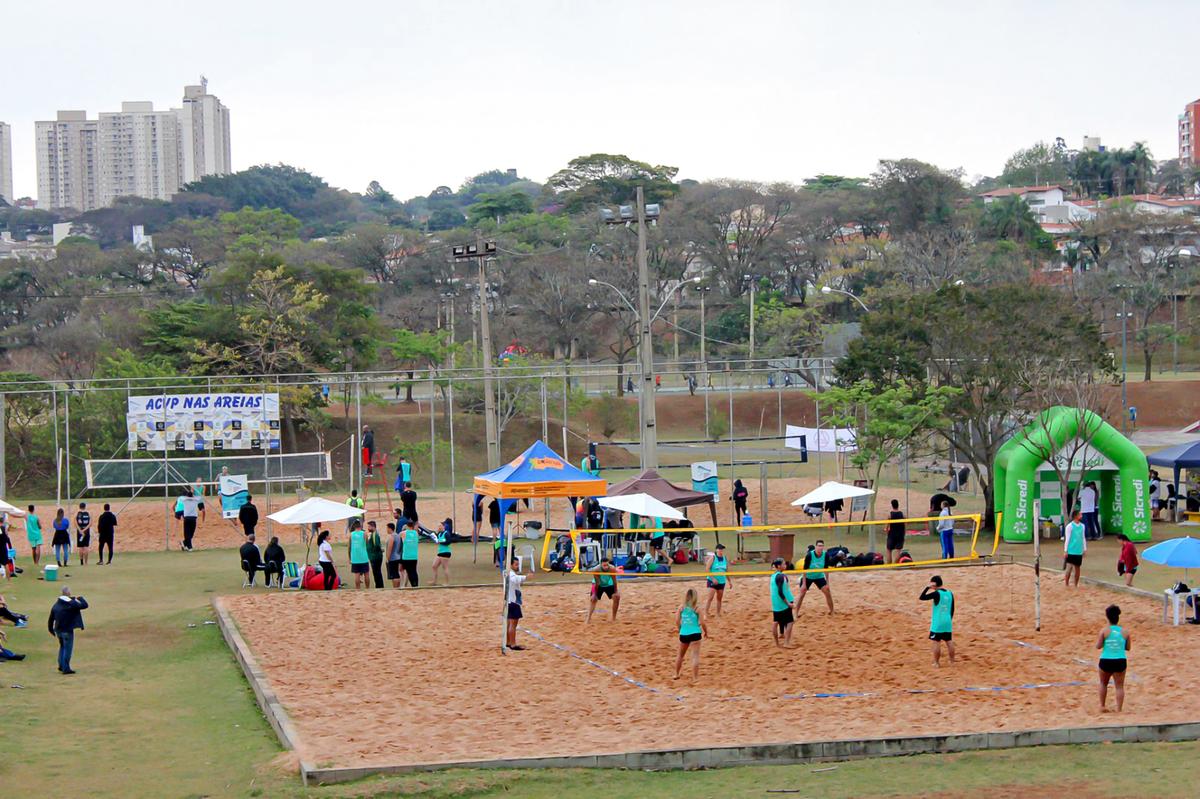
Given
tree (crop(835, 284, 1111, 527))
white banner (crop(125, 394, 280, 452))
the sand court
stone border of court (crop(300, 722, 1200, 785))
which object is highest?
tree (crop(835, 284, 1111, 527))

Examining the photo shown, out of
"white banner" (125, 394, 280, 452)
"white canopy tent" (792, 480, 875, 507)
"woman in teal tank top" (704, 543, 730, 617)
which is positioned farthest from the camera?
"white banner" (125, 394, 280, 452)

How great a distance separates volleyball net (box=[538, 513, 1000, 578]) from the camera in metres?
27.0

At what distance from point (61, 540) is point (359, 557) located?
309 inches

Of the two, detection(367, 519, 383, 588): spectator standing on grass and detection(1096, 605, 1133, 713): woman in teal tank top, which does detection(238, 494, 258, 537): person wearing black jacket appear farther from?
detection(1096, 605, 1133, 713): woman in teal tank top

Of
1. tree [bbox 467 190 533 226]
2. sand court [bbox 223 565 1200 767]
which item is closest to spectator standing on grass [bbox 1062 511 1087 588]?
sand court [bbox 223 565 1200 767]

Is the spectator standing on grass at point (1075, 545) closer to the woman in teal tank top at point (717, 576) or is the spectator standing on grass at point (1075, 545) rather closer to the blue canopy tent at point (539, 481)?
the woman in teal tank top at point (717, 576)

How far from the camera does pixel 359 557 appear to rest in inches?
992

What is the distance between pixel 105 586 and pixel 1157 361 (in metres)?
70.3

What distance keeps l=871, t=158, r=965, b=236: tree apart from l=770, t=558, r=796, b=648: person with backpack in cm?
7865

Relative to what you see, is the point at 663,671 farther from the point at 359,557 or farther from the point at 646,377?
the point at 646,377

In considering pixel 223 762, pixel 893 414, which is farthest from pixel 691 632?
pixel 893 414

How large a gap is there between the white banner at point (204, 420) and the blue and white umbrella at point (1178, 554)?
23957 mm

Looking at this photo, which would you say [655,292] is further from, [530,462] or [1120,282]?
[530,462]

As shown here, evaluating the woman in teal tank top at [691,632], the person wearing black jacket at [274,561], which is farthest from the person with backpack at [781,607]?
the person wearing black jacket at [274,561]
